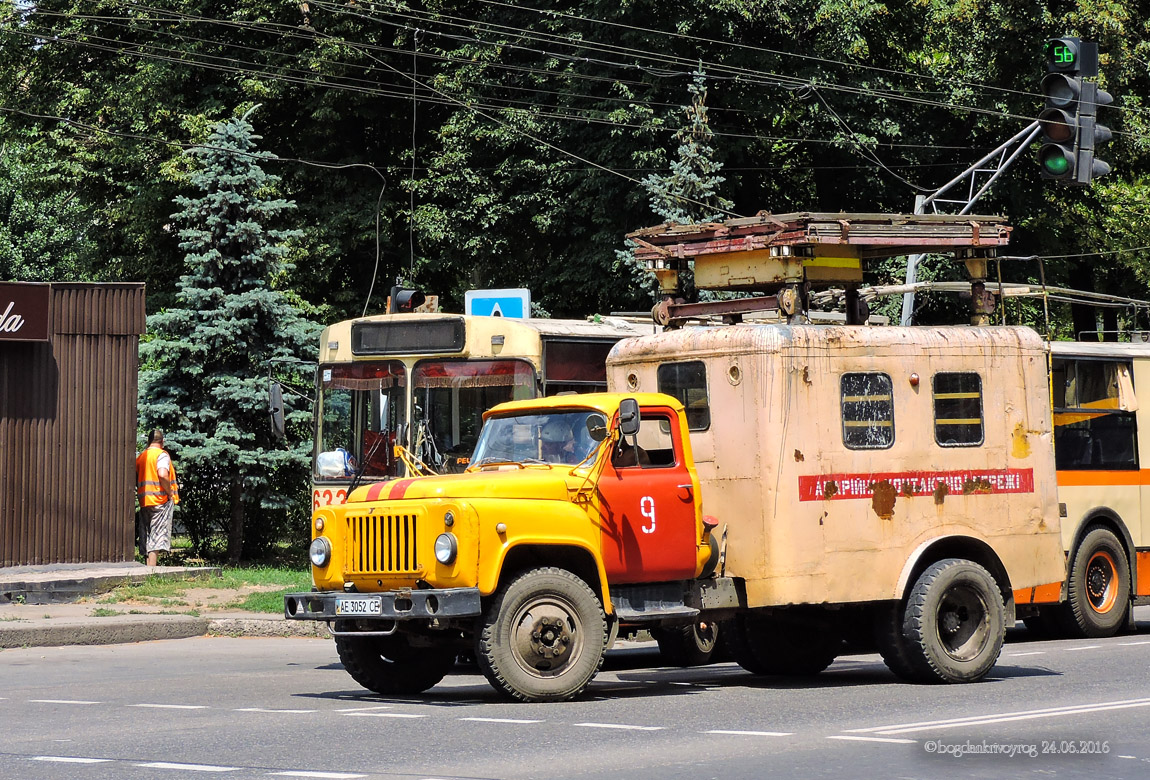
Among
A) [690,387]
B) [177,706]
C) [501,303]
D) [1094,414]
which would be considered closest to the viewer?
[177,706]

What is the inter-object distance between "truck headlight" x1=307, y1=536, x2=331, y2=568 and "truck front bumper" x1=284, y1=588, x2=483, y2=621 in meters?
0.24

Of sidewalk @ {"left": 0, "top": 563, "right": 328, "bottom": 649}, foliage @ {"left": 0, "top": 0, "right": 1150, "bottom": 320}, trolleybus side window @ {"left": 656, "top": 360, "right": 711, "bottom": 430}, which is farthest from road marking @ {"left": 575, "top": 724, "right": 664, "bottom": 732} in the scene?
foliage @ {"left": 0, "top": 0, "right": 1150, "bottom": 320}

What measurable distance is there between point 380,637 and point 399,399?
5.97 metres

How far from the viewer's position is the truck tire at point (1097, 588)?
17656 millimetres

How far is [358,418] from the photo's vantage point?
18.3 m

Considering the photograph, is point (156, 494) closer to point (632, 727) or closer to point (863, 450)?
point (863, 450)

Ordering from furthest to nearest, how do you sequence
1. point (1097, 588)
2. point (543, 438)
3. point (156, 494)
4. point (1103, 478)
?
point (156, 494), point (1103, 478), point (1097, 588), point (543, 438)

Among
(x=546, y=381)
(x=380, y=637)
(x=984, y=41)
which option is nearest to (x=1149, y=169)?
(x=984, y=41)

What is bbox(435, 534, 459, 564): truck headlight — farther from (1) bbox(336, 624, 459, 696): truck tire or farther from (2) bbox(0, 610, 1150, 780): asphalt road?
(1) bbox(336, 624, 459, 696): truck tire

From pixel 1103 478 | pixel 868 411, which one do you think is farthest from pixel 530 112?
pixel 868 411

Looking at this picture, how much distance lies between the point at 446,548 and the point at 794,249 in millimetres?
4079

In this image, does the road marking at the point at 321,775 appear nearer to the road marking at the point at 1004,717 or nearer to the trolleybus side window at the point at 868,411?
the road marking at the point at 1004,717

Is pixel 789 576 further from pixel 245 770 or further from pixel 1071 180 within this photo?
pixel 1071 180

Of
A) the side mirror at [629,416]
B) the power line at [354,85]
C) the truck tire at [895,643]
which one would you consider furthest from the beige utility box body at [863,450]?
the power line at [354,85]
